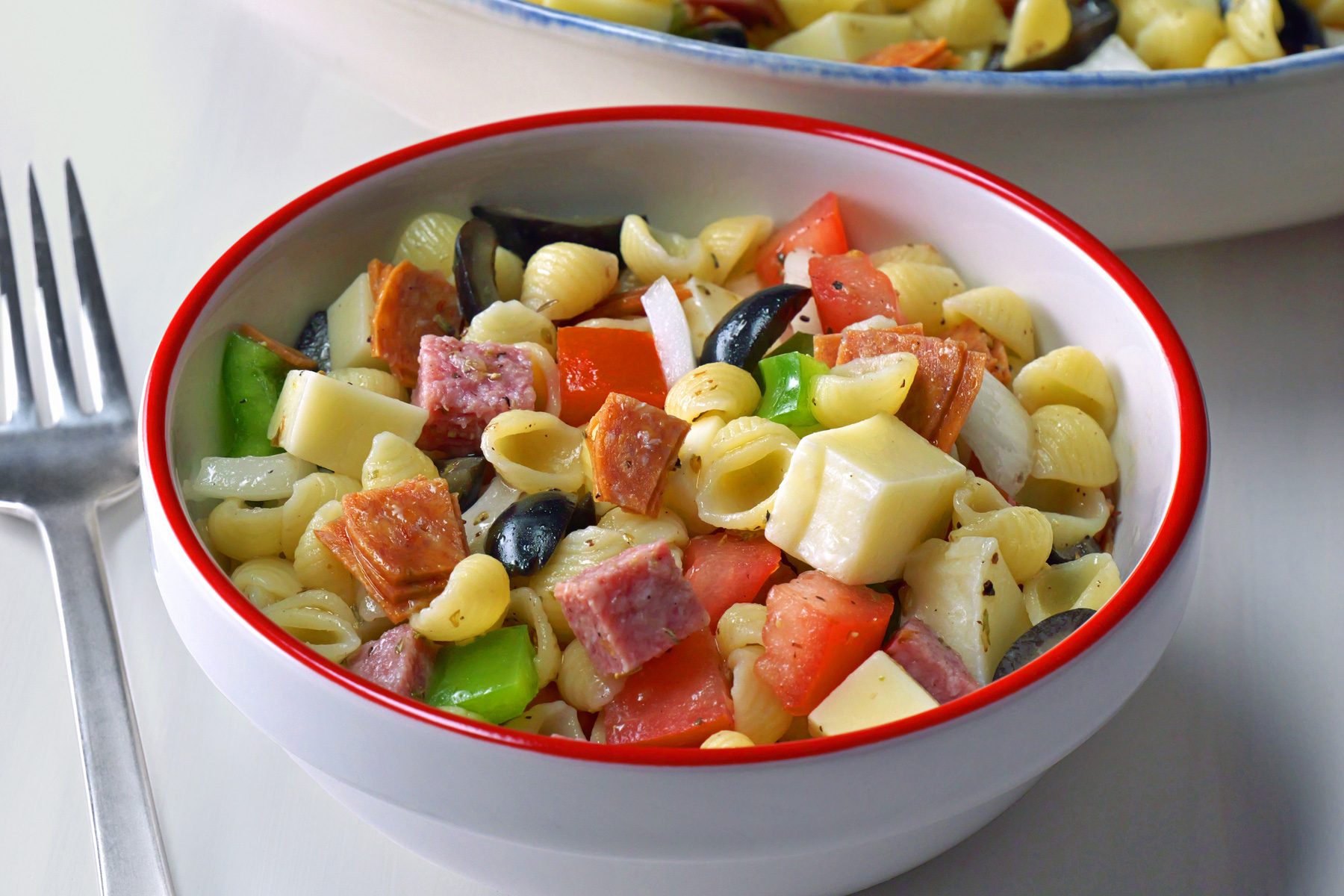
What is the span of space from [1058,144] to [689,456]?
1.78ft

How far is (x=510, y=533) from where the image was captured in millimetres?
855

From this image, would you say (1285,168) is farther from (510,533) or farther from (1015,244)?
(510,533)

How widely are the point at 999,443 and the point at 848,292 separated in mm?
183

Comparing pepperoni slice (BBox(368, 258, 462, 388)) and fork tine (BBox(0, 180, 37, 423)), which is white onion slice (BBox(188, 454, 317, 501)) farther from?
fork tine (BBox(0, 180, 37, 423))

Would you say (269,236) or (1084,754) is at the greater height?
(269,236)

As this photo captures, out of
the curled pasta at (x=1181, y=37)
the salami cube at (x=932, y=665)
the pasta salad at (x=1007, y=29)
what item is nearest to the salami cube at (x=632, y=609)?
the salami cube at (x=932, y=665)

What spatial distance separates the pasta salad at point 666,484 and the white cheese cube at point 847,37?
1.32 ft

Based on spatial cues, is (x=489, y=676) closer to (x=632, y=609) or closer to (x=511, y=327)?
(x=632, y=609)

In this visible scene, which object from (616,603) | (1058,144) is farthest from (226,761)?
(1058,144)

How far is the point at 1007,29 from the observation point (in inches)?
57.8

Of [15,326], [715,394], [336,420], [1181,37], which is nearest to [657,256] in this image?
[715,394]

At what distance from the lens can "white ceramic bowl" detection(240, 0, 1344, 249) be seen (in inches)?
44.5

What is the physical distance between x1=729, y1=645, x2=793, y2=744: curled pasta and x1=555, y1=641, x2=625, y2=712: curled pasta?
76 millimetres

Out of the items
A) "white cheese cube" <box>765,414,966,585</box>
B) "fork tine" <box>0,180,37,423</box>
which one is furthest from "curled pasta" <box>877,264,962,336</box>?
"fork tine" <box>0,180,37,423</box>
